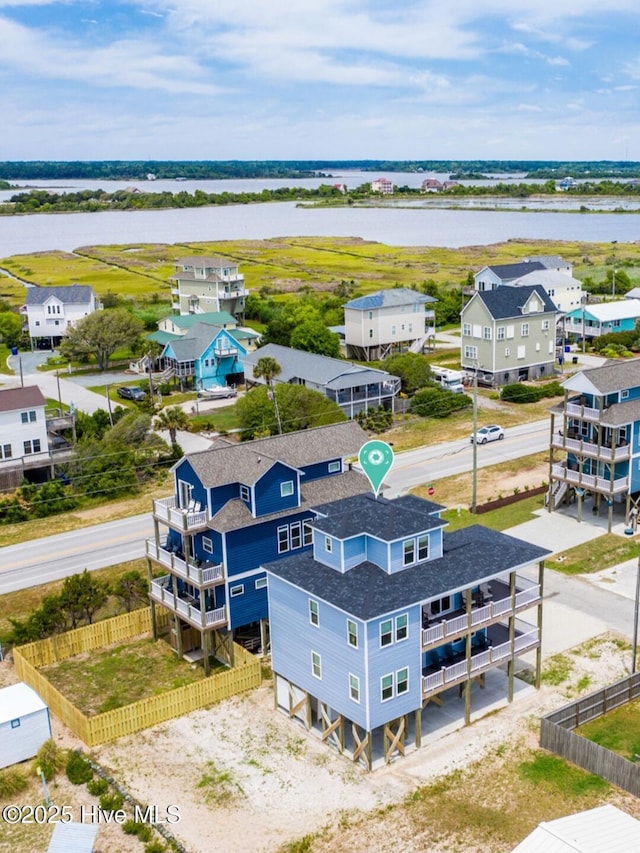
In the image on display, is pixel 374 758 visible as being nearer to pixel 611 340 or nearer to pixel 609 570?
pixel 609 570

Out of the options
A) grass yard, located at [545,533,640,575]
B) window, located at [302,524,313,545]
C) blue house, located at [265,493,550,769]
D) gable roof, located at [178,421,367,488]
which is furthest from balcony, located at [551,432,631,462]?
window, located at [302,524,313,545]

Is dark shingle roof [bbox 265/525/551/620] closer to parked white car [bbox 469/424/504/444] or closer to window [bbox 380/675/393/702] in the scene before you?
window [bbox 380/675/393/702]

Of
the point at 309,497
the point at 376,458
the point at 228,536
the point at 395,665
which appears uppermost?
the point at 376,458

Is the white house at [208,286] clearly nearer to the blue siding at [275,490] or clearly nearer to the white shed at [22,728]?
the blue siding at [275,490]

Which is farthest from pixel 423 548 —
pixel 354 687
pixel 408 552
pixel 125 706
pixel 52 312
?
pixel 52 312

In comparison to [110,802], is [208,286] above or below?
above

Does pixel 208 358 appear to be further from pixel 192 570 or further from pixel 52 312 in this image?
pixel 192 570
